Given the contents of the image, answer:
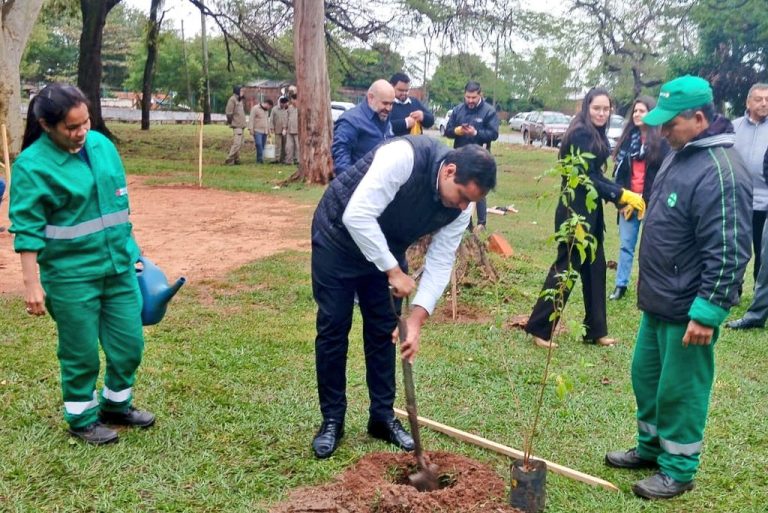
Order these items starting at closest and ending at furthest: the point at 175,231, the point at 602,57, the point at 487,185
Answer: the point at 487,185 → the point at 175,231 → the point at 602,57

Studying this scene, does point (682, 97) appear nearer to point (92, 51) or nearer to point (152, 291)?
point (152, 291)

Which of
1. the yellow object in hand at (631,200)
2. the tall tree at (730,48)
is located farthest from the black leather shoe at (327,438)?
the tall tree at (730,48)

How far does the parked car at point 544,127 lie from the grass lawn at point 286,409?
25.0m

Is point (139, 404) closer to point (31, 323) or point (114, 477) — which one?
point (114, 477)

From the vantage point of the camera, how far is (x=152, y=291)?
4.03 meters

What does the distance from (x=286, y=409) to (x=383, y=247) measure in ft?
4.74

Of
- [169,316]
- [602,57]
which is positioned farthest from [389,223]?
[602,57]

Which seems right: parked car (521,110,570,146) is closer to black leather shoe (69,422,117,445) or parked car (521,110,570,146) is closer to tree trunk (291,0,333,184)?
tree trunk (291,0,333,184)

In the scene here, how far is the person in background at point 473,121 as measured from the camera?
941 cm

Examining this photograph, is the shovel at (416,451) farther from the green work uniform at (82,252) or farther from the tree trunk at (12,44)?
the tree trunk at (12,44)

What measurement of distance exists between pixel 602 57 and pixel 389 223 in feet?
83.3

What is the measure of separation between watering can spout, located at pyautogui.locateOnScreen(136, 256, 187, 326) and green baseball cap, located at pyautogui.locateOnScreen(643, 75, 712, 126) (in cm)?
246

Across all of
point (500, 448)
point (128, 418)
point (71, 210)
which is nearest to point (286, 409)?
point (128, 418)

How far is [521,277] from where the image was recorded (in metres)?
7.72
